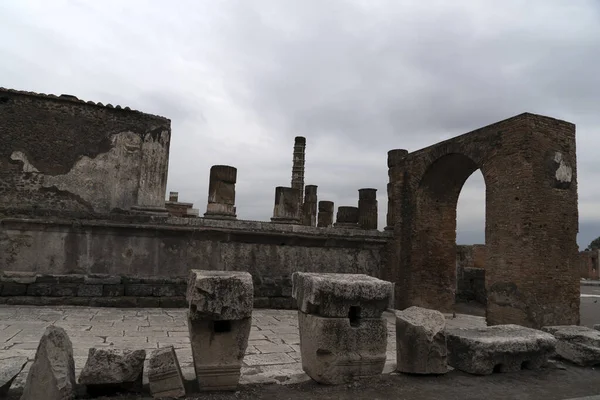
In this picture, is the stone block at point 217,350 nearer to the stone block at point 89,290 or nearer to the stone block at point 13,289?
the stone block at point 89,290

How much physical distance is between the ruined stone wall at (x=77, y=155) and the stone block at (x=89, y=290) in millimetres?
1785

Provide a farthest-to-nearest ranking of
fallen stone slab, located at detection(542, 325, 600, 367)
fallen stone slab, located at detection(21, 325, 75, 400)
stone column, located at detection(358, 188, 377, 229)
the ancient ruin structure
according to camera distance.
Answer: stone column, located at detection(358, 188, 377, 229) < the ancient ruin structure < fallen stone slab, located at detection(542, 325, 600, 367) < fallen stone slab, located at detection(21, 325, 75, 400)

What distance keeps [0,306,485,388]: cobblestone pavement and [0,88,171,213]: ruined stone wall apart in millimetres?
2521

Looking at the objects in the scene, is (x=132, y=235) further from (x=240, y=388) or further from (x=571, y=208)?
(x=571, y=208)

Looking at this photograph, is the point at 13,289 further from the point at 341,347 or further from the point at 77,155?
the point at 341,347

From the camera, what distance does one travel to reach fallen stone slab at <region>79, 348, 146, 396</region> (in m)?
3.20

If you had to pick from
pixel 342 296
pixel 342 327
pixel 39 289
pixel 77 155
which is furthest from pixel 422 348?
pixel 77 155

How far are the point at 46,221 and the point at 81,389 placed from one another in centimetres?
631

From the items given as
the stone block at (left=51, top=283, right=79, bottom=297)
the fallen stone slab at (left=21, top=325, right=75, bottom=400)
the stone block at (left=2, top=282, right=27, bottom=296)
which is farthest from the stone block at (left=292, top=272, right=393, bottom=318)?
the stone block at (left=2, top=282, right=27, bottom=296)

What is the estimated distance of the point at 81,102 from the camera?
9266 mm

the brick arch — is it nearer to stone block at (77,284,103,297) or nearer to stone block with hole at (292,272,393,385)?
stone block with hole at (292,272,393,385)

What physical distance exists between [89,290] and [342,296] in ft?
21.6

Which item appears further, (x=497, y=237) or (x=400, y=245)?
(x=400, y=245)

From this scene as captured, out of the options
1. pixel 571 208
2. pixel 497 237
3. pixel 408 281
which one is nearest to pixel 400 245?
pixel 408 281
